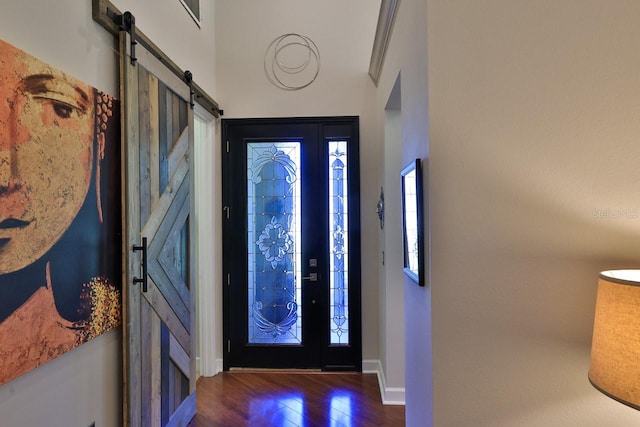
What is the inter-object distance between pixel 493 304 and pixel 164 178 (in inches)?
75.7

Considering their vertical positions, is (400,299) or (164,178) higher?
(164,178)

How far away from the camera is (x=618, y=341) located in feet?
2.95

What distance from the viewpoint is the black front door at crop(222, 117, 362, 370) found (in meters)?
3.25

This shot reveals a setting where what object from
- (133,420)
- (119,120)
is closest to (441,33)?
(119,120)

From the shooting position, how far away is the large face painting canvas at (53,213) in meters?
1.14

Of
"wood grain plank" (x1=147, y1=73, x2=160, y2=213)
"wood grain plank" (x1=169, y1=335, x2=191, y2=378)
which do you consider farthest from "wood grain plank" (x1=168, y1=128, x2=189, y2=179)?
"wood grain plank" (x1=169, y1=335, x2=191, y2=378)

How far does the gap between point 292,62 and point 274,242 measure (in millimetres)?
1758

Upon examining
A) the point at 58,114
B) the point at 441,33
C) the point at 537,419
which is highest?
the point at 441,33

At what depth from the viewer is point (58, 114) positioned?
1335 millimetres

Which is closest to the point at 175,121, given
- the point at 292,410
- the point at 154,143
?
the point at 154,143

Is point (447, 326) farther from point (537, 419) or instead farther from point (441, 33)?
point (441, 33)

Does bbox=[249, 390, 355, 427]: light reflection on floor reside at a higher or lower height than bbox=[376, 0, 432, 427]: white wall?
lower

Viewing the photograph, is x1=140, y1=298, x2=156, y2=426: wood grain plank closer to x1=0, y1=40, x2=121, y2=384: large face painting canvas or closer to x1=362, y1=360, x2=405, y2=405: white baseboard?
x1=0, y1=40, x2=121, y2=384: large face painting canvas

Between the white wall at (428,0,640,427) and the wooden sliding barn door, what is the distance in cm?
149
